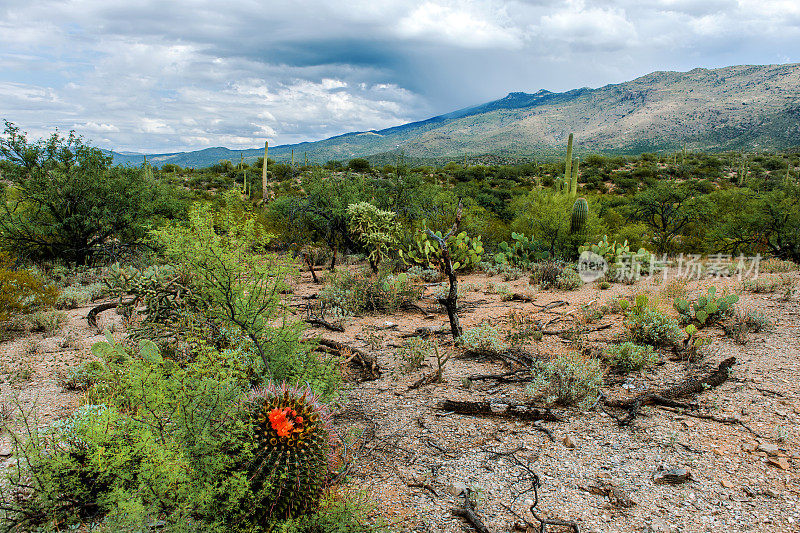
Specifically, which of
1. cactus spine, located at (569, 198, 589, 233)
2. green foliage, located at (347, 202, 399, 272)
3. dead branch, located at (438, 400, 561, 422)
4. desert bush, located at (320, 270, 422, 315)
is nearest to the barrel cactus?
dead branch, located at (438, 400, 561, 422)

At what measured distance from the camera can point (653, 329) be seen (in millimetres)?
6066

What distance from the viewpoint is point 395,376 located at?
550 cm

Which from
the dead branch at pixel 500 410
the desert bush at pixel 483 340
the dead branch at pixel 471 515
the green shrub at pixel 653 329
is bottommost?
the dead branch at pixel 471 515

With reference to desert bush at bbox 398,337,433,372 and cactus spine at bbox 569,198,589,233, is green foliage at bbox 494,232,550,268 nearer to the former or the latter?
cactus spine at bbox 569,198,589,233

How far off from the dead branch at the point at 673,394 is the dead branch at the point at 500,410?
711 mm

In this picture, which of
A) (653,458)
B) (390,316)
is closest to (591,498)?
(653,458)

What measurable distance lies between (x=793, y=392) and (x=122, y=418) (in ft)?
20.3

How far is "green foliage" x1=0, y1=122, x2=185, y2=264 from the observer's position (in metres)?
10.4

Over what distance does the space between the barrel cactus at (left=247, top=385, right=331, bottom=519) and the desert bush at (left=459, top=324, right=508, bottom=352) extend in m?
3.44

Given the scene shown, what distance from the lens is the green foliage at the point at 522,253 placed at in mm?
11375

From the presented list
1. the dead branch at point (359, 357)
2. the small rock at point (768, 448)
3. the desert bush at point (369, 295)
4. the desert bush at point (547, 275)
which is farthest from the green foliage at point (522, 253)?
the small rock at point (768, 448)

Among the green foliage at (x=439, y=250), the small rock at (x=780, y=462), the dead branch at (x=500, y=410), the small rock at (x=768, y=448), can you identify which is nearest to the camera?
the small rock at (x=780, y=462)

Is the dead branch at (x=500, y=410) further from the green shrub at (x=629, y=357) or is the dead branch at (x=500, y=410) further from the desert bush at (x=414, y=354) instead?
the green shrub at (x=629, y=357)

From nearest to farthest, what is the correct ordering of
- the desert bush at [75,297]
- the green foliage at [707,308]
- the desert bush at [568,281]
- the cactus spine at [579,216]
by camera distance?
1. the green foliage at [707,308]
2. the desert bush at [75,297]
3. the desert bush at [568,281]
4. the cactus spine at [579,216]
